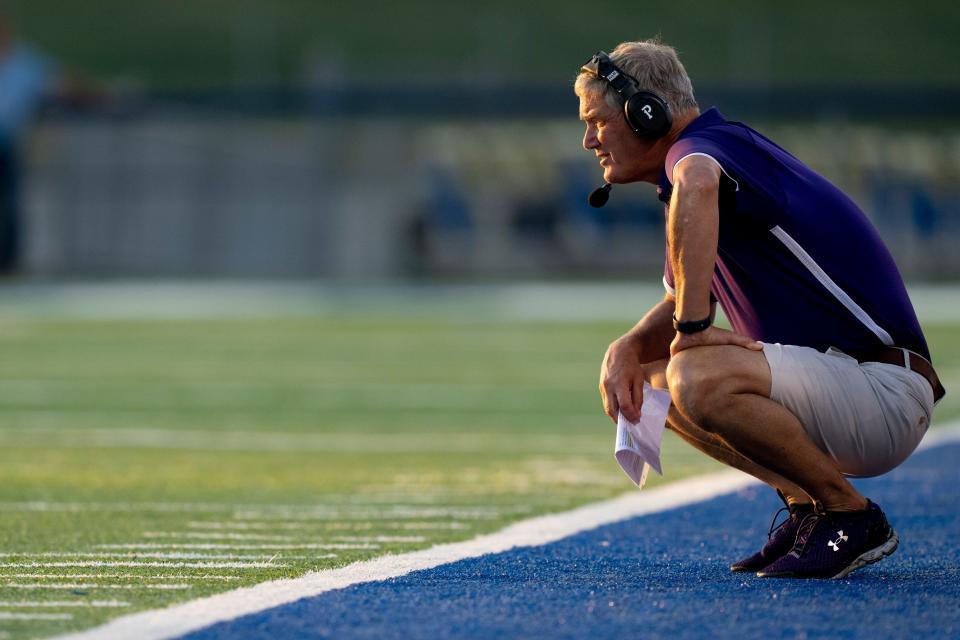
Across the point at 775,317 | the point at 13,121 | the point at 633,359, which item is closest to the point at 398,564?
the point at 633,359

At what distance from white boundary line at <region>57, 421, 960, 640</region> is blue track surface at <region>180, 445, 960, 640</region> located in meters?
0.08

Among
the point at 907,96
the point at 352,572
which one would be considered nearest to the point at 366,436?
the point at 352,572

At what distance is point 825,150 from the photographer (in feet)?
107

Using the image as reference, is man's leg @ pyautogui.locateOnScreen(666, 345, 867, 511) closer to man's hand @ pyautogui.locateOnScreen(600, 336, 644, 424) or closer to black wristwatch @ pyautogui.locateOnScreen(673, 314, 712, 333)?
black wristwatch @ pyautogui.locateOnScreen(673, 314, 712, 333)

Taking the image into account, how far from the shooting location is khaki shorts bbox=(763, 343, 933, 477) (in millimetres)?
4637

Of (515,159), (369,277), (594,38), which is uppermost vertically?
(594,38)

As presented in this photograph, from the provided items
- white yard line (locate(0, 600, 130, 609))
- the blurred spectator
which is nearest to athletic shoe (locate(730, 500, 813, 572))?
white yard line (locate(0, 600, 130, 609))

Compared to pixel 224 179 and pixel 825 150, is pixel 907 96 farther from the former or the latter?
pixel 224 179

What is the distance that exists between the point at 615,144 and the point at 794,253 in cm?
57

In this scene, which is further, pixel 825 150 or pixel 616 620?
pixel 825 150

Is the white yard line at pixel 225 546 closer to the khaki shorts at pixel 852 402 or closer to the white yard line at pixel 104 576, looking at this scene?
the white yard line at pixel 104 576

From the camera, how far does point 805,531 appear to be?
15.6 ft

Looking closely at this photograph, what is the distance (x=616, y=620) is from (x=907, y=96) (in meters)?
29.5

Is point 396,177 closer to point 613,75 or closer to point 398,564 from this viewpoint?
point 398,564
